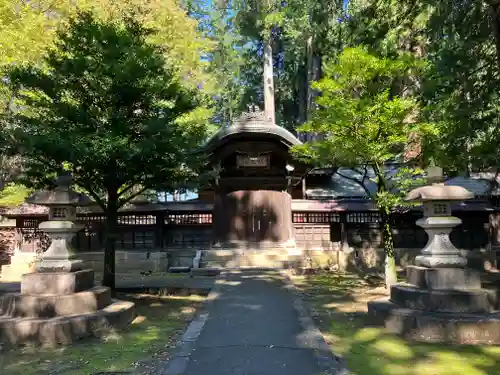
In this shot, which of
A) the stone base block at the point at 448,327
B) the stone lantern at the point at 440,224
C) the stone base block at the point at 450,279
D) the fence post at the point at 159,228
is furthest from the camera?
the fence post at the point at 159,228

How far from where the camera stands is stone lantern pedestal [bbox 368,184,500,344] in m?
6.38

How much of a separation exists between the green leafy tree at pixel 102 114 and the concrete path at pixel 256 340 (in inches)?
132

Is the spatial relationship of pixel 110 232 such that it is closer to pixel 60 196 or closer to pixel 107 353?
pixel 60 196

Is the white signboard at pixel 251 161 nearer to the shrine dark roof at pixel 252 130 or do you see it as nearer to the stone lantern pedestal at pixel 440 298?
the shrine dark roof at pixel 252 130

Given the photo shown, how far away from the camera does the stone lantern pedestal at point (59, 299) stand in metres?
6.68

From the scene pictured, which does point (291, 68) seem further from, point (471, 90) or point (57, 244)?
point (57, 244)

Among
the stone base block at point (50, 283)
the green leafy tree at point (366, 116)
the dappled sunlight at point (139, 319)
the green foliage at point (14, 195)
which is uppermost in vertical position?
the green leafy tree at point (366, 116)

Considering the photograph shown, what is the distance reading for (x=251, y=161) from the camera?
16.0 meters

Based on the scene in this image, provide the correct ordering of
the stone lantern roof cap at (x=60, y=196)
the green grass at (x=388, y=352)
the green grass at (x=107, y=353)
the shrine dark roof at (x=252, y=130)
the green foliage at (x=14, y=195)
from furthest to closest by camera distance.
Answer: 1. the shrine dark roof at (x=252, y=130)
2. the green foliage at (x=14, y=195)
3. the stone lantern roof cap at (x=60, y=196)
4. the green grass at (x=107, y=353)
5. the green grass at (x=388, y=352)

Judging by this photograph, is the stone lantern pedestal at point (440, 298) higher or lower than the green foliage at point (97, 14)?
lower

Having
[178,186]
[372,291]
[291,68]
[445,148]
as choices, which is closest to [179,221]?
[178,186]

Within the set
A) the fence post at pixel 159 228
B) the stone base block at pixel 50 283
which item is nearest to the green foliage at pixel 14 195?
the fence post at pixel 159 228

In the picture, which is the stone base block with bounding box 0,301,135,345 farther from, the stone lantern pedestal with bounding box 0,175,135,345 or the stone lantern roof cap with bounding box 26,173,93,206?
the stone lantern roof cap with bounding box 26,173,93,206

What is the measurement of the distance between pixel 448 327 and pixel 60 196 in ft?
23.5
